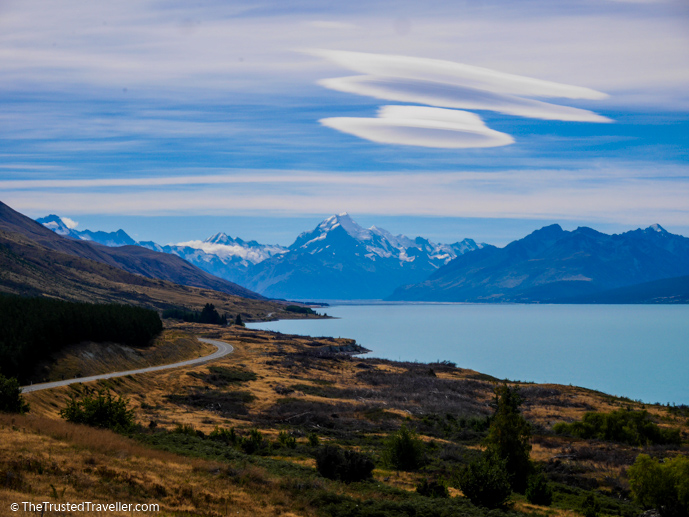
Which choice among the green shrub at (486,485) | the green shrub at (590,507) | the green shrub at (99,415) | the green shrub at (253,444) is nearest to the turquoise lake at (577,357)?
the green shrub at (590,507)

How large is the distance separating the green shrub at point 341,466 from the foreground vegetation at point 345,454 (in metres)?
0.06

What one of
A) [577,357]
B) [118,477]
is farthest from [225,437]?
[577,357]

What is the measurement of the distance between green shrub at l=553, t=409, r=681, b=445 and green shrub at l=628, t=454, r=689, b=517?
2244 cm

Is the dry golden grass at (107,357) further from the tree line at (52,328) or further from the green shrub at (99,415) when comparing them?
the green shrub at (99,415)

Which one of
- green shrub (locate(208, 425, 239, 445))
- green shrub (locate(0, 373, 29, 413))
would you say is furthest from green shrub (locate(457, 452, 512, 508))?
green shrub (locate(0, 373, 29, 413))

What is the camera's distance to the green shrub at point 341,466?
24.7m

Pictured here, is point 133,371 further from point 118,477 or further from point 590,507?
point 590,507

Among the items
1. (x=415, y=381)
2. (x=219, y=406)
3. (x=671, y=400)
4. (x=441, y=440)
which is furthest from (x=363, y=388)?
(x=671, y=400)

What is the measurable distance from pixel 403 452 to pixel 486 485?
802 centimetres

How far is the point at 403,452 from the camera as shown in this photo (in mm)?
29266

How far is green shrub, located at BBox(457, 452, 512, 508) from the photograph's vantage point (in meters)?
21.8

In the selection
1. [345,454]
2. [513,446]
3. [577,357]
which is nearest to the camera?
[345,454]

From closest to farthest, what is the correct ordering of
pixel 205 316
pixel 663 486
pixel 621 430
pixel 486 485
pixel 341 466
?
pixel 486 485
pixel 663 486
pixel 341 466
pixel 621 430
pixel 205 316

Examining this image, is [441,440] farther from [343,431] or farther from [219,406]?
[219,406]
